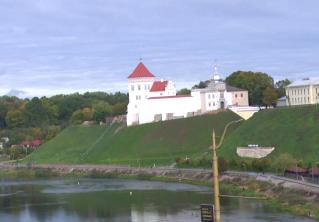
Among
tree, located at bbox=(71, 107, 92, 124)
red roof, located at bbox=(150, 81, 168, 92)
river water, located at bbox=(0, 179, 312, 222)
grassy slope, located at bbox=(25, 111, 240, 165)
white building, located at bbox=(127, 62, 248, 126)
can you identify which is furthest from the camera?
tree, located at bbox=(71, 107, 92, 124)

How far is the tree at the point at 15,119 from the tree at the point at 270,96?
71053mm

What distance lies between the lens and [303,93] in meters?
96.4

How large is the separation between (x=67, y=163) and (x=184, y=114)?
71.0 ft

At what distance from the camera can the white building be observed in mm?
101688

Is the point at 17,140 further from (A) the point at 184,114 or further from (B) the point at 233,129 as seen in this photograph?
(B) the point at 233,129

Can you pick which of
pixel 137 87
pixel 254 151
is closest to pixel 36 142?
pixel 137 87

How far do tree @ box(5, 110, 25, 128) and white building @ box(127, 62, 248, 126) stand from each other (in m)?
51.2

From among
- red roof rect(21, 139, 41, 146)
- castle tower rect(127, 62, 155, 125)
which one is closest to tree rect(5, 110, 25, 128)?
red roof rect(21, 139, 41, 146)

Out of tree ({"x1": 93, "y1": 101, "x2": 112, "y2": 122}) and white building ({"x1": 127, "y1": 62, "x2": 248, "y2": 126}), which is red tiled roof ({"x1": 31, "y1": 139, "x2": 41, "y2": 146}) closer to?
tree ({"x1": 93, "y1": 101, "x2": 112, "y2": 122})

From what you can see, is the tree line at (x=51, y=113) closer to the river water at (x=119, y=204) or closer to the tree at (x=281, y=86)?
the tree at (x=281, y=86)

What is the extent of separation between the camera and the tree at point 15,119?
153 metres

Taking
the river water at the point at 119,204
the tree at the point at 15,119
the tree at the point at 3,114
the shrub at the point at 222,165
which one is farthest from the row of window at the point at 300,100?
the tree at the point at 3,114

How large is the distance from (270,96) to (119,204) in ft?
173

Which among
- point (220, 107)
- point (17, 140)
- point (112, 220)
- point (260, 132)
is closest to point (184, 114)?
point (220, 107)
